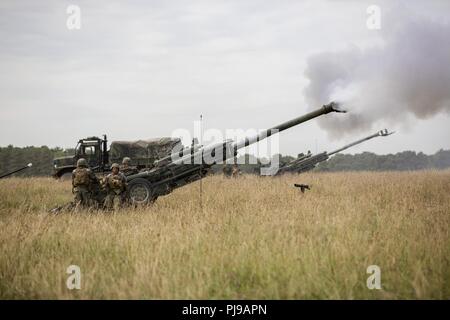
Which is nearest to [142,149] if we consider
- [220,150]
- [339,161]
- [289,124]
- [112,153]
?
[112,153]

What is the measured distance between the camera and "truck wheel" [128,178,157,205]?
30.4 ft

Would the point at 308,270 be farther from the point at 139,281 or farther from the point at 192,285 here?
the point at 139,281

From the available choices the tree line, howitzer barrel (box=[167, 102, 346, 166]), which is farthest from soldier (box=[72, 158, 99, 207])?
the tree line

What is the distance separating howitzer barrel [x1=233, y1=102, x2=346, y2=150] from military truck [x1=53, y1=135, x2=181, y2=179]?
26.8ft

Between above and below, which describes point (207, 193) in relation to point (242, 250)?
above

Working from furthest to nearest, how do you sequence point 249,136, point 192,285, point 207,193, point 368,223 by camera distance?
point 207,193
point 249,136
point 368,223
point 192,285

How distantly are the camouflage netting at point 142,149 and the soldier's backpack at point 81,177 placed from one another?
9.81 metres

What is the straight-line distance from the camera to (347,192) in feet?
36.0

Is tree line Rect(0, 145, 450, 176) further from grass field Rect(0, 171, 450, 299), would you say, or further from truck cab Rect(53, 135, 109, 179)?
grass field Rect(0, 171, 450, 299)

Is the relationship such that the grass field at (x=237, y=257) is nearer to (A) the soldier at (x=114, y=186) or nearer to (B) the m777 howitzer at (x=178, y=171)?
(A) the soldier at (x=114, y=186)

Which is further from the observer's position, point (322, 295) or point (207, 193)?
point (207, 193)

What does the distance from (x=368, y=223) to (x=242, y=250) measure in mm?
2584

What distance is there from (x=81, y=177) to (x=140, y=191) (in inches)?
53.6
